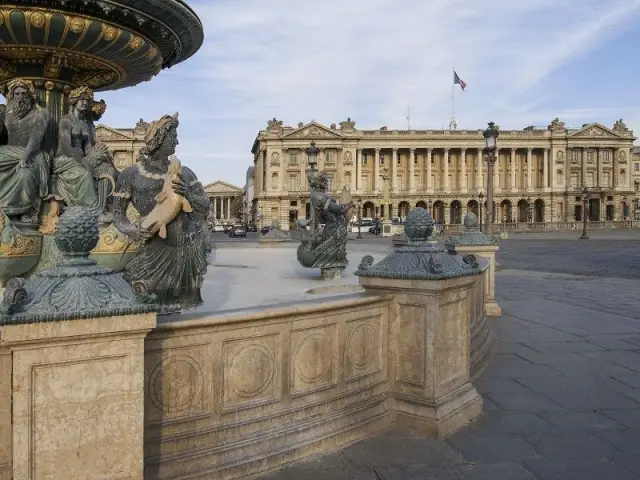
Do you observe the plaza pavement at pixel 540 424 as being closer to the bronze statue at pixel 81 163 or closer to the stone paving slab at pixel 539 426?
the stone paving slab at pixel 539 426

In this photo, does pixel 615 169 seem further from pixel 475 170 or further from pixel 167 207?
pixel 167 207

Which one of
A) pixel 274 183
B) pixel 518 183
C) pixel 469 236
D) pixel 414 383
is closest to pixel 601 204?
pixel 518 183

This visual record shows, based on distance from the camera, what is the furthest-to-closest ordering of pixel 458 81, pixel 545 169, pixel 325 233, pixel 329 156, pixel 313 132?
1. pixel 545 169
2. pixel 329 156
3. pixel 313 132
4. pixel 458 81
5. pixel 325 233

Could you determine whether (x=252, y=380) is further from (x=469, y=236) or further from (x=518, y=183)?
(x=518, y=183)

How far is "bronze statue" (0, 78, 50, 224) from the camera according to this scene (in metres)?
5.99

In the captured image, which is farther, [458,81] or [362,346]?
[458,81]

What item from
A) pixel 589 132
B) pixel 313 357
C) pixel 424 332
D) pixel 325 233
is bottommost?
pixel 313 357

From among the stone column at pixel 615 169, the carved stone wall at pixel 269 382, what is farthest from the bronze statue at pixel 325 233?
the stone column at pixel 615 169

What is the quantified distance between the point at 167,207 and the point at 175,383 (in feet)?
5.84

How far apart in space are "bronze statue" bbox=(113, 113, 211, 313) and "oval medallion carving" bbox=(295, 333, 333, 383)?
4.71 ft

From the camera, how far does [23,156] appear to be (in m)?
6.07

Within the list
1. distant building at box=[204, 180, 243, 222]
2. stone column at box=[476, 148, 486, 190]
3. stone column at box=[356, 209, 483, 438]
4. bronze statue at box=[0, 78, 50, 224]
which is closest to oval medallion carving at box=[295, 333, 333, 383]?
stone column at box=[356, 209, 483, 438]

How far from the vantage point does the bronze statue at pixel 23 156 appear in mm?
5988

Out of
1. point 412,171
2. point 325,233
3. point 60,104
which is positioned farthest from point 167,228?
point 412,171
